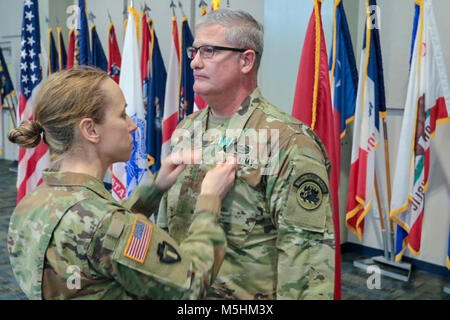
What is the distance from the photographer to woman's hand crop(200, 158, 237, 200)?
1101 millimetres

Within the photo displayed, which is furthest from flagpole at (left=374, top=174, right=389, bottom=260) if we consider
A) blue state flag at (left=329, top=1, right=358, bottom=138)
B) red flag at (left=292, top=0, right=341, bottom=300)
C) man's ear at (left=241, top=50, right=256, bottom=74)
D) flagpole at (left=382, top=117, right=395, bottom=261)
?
man's ear at (left=241, top=50, right=256, bottom=74)

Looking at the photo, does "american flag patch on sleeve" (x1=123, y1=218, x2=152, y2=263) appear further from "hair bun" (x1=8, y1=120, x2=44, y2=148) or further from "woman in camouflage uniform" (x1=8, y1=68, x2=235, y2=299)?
"hair bun" (x1=8, y1=120, x2=44, y2=148)

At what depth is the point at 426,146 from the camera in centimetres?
293

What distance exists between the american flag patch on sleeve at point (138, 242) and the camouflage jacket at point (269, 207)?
405 millimetres

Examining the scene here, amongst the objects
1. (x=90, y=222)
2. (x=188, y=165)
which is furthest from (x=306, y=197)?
(x=90, y=222)

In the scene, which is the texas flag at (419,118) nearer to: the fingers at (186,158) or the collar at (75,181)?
the fingers at (186,158)

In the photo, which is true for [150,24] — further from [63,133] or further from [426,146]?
[63,133]

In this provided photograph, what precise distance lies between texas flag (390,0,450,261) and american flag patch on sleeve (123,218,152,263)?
245 cm

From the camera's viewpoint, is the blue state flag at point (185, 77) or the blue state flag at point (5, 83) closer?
the blue state flag at point (185, 77)


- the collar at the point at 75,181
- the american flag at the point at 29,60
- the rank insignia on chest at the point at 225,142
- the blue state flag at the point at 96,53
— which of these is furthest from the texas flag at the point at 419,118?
the blue state flag at the point at 96,53

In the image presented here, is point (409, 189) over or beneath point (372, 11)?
beneath

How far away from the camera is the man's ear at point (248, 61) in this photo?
4.43 ft

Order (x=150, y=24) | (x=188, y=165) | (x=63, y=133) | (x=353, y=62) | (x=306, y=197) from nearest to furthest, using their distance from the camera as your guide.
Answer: (x=63, y=133)
(x=306, y=197)
(x=188, y=165)
(x=353, y=62)
(x=150, y=24)

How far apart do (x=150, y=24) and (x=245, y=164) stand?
10.6 feet
